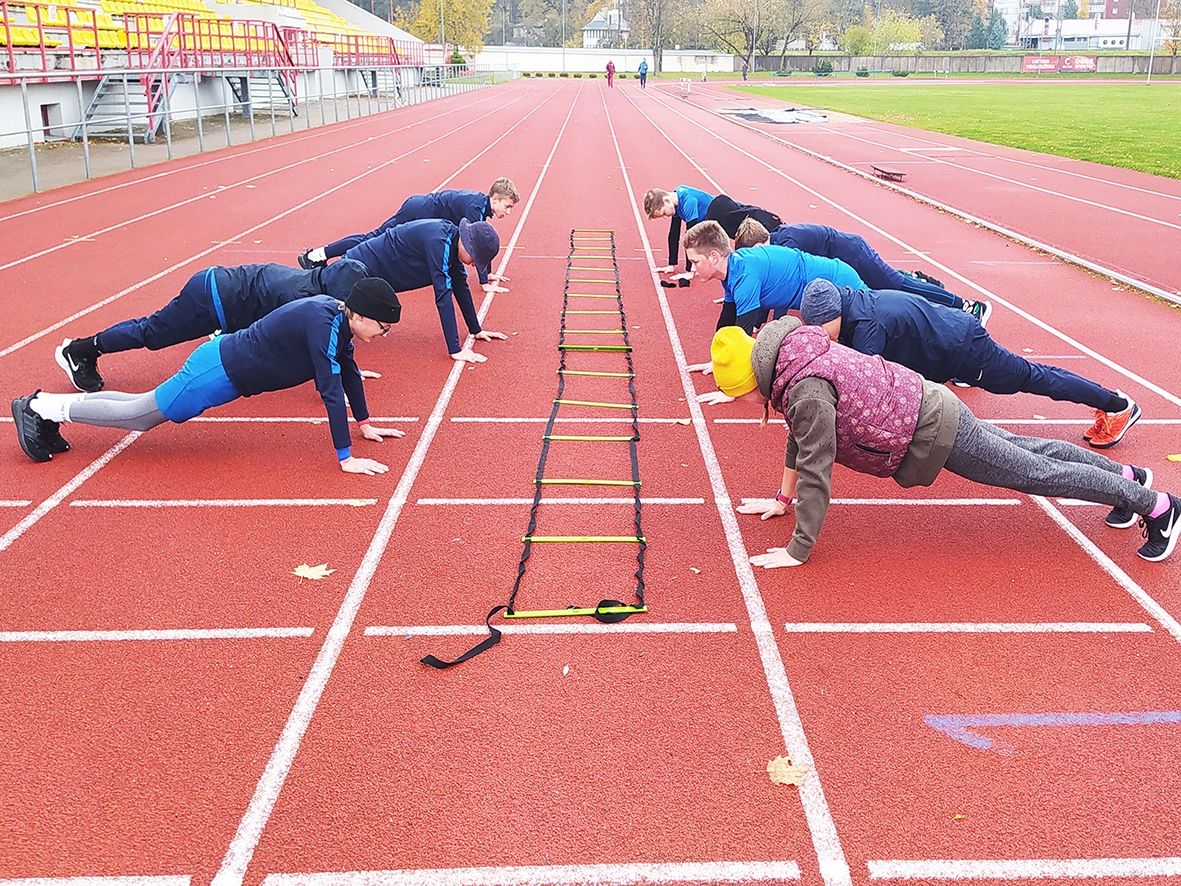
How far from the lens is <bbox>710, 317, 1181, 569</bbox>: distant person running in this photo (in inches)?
164

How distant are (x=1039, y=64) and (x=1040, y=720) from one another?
81.0 metres

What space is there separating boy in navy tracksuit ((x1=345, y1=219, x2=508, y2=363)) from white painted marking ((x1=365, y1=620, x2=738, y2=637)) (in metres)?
3.66

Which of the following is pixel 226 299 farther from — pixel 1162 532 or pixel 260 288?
pixel 1162 532

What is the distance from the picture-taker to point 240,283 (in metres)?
6.41

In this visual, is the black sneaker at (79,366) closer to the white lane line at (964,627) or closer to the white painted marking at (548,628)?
the white painted marking at (548,628)

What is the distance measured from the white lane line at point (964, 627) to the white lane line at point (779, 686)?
0.20 metres

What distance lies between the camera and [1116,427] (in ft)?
20.1

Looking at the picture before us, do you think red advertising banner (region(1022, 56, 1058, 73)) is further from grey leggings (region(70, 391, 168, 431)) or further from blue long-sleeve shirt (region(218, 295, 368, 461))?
grey leggings (region(70, 391, 168, 431))

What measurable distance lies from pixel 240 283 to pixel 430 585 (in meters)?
2.99

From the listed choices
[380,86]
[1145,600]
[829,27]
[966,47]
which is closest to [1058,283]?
[1145,600]

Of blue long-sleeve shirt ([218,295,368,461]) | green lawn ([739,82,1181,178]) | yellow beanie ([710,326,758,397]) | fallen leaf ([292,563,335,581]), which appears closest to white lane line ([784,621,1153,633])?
yellow beanie ([710,326,758,397])

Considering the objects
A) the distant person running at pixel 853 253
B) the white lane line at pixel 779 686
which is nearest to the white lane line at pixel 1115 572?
the white lane line at pixel 779 686

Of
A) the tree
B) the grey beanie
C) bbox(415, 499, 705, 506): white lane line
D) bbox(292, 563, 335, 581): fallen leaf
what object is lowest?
bbox(292, 563, 335, 581): fallen leaf

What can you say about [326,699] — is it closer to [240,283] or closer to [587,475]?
[587,475]
